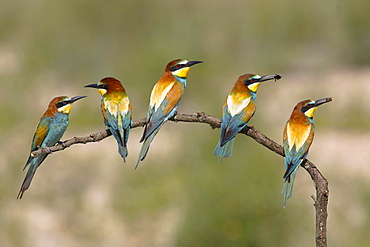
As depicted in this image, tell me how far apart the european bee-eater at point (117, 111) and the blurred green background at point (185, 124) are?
9.52 feet

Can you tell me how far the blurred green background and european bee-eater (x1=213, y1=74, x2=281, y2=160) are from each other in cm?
289

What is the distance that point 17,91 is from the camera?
953cm

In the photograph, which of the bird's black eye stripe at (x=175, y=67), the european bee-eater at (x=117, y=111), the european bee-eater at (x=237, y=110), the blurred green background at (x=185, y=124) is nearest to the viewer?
Answer: the european bee-eater at (x=237, y=110)

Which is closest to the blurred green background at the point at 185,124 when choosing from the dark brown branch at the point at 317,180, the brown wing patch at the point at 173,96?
the brown wing patch at the point at 173,96

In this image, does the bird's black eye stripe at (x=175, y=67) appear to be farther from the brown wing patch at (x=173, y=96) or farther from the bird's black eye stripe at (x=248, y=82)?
the bird's black eye stripe at (x=248, y=82)

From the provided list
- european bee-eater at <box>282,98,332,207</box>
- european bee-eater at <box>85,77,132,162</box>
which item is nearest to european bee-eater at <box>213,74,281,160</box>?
european bee-eater at <box>282,98,332,207</box>

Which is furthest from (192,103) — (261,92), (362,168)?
(362,168)

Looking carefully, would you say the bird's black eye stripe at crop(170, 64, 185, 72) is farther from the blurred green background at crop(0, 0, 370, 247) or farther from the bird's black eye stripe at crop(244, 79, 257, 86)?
the blurred green background at crop(0, 0, 370, 247)

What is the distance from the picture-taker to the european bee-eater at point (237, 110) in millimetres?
2283

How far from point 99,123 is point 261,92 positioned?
214 cm

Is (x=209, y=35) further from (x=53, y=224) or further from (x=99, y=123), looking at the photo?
(x=53, y=224)

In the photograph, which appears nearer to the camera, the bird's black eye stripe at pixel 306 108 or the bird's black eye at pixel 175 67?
the bird's black eye stripe at pixel 306 108

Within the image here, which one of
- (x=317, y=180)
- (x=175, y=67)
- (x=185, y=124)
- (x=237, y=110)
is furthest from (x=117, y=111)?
(x=185, y=124)

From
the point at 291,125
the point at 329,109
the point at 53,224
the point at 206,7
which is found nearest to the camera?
the point at 291,125
